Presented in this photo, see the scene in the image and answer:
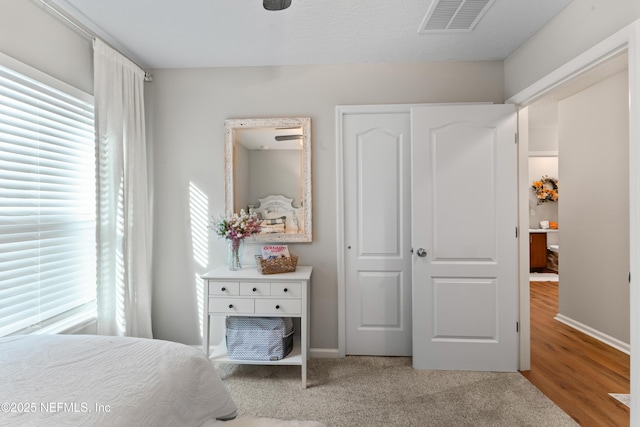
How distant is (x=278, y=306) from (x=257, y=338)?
296 millimetres

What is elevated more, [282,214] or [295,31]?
[295,31]

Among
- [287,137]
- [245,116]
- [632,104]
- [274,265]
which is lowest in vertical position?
[274,265]

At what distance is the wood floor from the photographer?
2035mm

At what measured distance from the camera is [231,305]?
238 centimetres

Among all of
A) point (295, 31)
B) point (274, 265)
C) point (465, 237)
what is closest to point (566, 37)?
point (465, 237)

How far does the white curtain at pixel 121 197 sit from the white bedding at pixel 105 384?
3.38 feet

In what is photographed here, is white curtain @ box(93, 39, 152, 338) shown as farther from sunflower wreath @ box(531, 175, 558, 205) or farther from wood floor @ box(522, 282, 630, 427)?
sunflower wreath @ box(531, 175, 558, 205)

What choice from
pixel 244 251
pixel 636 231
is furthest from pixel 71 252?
pixel 636 231

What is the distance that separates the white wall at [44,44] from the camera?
5.75ft

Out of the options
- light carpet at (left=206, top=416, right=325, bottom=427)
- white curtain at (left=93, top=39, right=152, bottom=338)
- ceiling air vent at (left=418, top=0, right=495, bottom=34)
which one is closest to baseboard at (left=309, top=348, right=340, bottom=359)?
light carpet at (left=206, top=416, right=325, bottom=427)

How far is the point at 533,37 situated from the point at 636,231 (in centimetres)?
159

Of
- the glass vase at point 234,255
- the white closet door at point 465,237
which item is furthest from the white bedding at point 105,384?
the white closet door at point 465,237

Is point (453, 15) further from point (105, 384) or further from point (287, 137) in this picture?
point (105, 384)

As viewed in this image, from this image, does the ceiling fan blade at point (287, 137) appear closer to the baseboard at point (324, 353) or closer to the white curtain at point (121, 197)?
the white curtain at point (121, 197)
